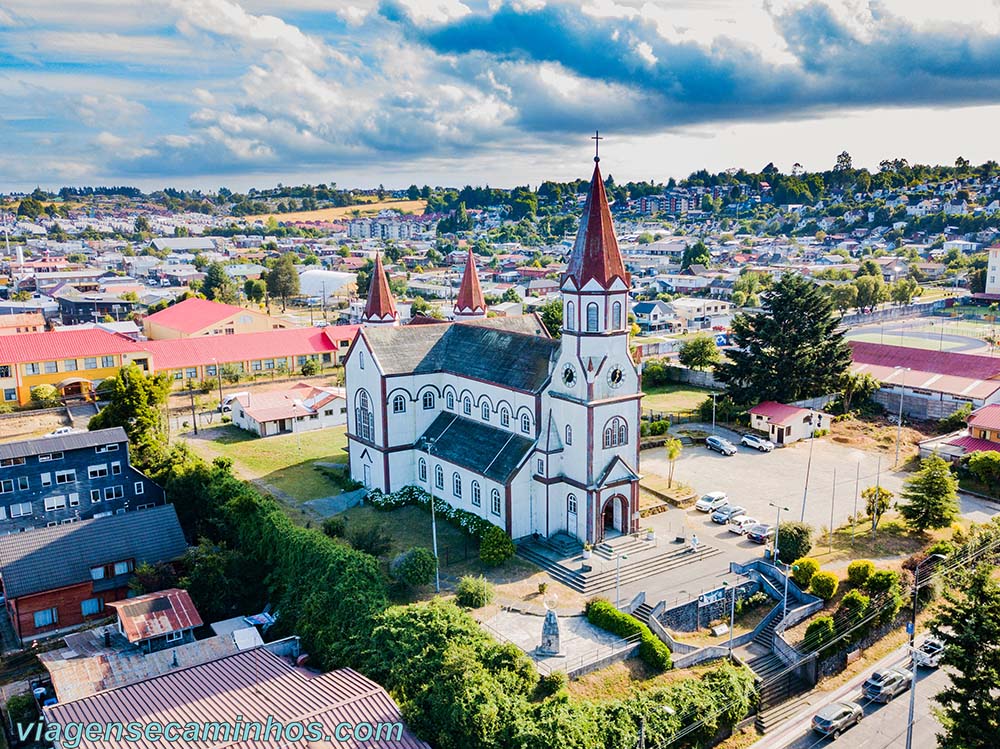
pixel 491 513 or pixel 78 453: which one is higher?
pixel 78 453

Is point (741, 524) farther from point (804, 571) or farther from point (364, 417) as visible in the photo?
point (364, 417)

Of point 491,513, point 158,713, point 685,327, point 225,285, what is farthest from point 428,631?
point 225,285

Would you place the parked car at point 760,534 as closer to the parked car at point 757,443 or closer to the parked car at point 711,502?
the parked car at point 711,502

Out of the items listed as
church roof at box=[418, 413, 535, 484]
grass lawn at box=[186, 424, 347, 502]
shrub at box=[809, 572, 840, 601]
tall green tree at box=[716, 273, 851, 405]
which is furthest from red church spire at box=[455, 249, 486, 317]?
shrub at box=[809, 572, 840, 601]

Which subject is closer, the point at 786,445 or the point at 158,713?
the point at 158,713

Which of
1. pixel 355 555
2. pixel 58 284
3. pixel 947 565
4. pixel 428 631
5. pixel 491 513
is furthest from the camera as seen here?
pixel 58 284

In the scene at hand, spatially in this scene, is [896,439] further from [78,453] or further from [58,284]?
[58,284]

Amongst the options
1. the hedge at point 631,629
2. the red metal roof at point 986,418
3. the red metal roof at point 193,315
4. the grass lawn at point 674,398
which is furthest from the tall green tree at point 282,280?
the hedge at point 631,629
